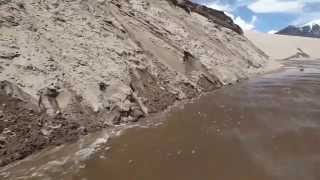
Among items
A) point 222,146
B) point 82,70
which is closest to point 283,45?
point 82,70

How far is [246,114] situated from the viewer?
11.6m

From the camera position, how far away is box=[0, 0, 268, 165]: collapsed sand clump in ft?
29.9

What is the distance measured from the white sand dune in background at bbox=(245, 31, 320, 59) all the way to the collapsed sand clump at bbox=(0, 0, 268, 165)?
38.4 meters

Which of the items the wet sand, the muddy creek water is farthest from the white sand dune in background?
the wet sand

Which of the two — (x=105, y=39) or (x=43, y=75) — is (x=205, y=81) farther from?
(x=43, y=75)

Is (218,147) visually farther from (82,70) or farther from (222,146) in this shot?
(82,70)

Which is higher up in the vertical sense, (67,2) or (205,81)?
(67,2)

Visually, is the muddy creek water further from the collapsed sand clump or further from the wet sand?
the collapsed sand clump

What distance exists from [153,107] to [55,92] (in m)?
2.98

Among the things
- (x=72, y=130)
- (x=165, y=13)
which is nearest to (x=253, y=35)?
(x=165, y=13)

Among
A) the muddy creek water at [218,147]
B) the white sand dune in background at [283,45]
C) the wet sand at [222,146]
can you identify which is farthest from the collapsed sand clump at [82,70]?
the white sand dune in background at [283,45]

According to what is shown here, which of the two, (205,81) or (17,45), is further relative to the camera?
(205,81)

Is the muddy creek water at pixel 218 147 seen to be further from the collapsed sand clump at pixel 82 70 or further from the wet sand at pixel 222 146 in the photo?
the collapsed sand clump at pixel 82 70

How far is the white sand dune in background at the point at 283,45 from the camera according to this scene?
56066 millimetres
